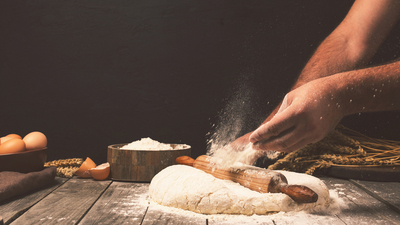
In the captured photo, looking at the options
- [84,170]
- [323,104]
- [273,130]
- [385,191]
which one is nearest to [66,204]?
[84,170]

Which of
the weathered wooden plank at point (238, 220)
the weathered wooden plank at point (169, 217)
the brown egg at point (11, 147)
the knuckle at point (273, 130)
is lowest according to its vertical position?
the weathered wooden plank at point (169, 217)

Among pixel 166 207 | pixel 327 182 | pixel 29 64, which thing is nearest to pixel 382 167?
pixel 327 182

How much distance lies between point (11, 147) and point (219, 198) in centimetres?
91

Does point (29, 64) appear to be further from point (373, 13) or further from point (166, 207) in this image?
point (373, 13)

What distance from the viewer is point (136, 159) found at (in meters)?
1.45

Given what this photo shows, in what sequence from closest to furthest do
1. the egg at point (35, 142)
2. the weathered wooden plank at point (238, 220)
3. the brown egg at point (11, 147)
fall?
the weathered wooden plank at point (238, 220)
the brown egg at point (11, 147)
the egg at point (35, 142)

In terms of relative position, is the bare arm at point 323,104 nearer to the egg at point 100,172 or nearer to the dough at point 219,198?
the dough at point 219,198

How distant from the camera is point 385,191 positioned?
1.31 meters

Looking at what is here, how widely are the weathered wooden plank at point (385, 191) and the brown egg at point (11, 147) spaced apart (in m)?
1.47

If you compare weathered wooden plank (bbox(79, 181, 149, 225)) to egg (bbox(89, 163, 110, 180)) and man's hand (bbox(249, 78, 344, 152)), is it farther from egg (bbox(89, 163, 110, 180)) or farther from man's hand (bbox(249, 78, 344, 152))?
man's hand (bbox(249, 78, 344, 152))

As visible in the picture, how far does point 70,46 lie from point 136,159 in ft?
3.18

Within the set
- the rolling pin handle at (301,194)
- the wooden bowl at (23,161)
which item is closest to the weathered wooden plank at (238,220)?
the rolling pin handle at (301,194)

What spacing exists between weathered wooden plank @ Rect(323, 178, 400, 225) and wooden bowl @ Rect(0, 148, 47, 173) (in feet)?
4.03

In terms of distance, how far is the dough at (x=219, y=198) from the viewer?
0.96 metres
